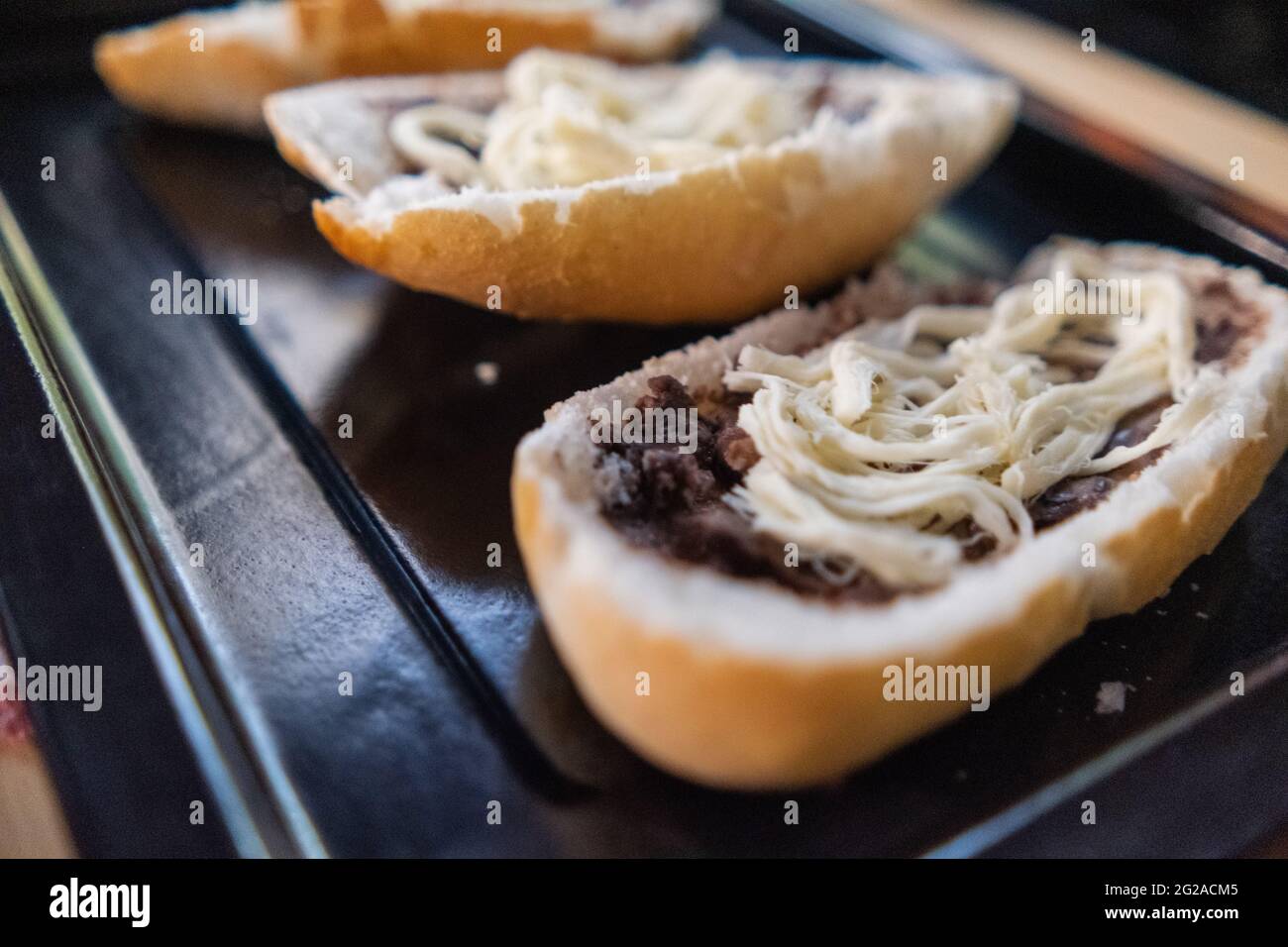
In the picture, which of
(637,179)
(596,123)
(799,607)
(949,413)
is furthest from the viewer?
(596,123)

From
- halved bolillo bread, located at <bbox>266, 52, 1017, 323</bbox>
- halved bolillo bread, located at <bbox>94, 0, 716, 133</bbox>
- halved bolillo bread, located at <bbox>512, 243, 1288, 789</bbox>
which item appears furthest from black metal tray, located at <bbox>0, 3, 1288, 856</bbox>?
halved bolillo bread, located at <bbox>94, 0, 716, 133</bbox>

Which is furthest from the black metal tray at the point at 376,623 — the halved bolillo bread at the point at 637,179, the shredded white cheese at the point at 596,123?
the shredded white cheese at the point at 596,123

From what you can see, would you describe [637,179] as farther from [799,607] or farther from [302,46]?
[302,46]

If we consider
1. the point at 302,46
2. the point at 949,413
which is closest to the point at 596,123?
the point at 949,413

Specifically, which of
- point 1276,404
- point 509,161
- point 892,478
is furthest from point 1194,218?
point 509,161

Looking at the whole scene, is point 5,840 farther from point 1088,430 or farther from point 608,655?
point 1088,430

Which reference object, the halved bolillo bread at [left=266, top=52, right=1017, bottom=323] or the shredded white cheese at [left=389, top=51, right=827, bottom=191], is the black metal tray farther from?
the shredded white cheese at [left=389, top=51, right=827, bottom=191]

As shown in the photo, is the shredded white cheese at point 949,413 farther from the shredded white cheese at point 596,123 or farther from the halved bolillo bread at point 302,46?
the halved bolillo bread at point 302,46
